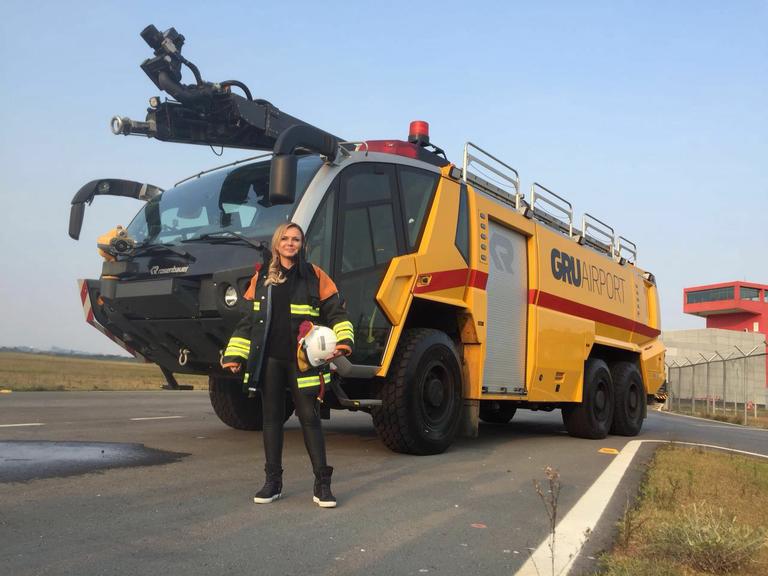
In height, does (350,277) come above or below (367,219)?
below

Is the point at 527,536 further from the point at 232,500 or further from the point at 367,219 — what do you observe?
the point at 367,219

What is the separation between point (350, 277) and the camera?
5.72 meters

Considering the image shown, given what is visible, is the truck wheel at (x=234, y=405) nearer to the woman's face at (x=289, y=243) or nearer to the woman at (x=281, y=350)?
the woman at (x=281, y=350)

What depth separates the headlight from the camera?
5.22 meters

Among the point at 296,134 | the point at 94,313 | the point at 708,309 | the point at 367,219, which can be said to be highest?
the point at 708,309

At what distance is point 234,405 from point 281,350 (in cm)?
404

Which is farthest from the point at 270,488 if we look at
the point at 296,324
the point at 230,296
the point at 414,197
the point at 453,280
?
the point at 414,197

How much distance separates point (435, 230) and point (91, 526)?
410cm

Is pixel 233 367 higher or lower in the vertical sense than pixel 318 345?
lower

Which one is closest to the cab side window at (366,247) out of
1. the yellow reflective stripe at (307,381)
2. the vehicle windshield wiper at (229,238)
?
the vehicle windshield wiper at (229,238)

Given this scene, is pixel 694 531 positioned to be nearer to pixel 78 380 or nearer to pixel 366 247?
pixel 366 247

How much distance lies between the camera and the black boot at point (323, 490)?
4.09 m

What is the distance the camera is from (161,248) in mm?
5727

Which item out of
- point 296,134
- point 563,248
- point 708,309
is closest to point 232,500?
point 296,134
